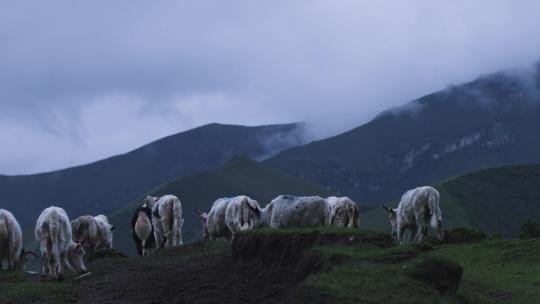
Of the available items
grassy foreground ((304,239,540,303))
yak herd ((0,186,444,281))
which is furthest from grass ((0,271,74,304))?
grassy foreground ((304,239,540,303))

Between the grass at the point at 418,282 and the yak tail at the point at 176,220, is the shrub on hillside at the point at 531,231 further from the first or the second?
the yak tail at the point at 176,220

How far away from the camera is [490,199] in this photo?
122875 millimetres

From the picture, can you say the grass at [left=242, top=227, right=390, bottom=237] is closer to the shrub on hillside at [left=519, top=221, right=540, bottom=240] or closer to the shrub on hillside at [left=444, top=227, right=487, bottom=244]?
the shrub on hillside at [left=444, top=227, right=487, bottom=244]

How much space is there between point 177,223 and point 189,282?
1252cm

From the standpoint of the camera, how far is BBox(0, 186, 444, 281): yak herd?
25.0 metres

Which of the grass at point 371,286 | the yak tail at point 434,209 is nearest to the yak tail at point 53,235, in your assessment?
the grass at point 371,286

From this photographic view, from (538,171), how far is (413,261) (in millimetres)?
114443

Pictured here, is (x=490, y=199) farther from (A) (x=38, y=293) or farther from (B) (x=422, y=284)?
(B) (x=422, y=284)

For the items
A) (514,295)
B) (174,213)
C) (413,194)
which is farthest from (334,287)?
(174,213)

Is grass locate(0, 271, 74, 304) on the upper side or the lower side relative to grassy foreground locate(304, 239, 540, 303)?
upper

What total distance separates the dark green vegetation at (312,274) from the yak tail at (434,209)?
2.46 metres

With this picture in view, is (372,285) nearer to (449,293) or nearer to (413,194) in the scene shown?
(449,293)

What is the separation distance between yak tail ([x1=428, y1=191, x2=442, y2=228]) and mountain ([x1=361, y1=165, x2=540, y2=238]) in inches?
3013

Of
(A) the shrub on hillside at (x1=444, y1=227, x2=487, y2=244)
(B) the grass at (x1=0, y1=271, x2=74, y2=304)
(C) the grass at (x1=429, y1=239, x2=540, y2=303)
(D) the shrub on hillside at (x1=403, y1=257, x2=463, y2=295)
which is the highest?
(B) the grass at (x1=0, y1=271, x2=74, y2=304)
